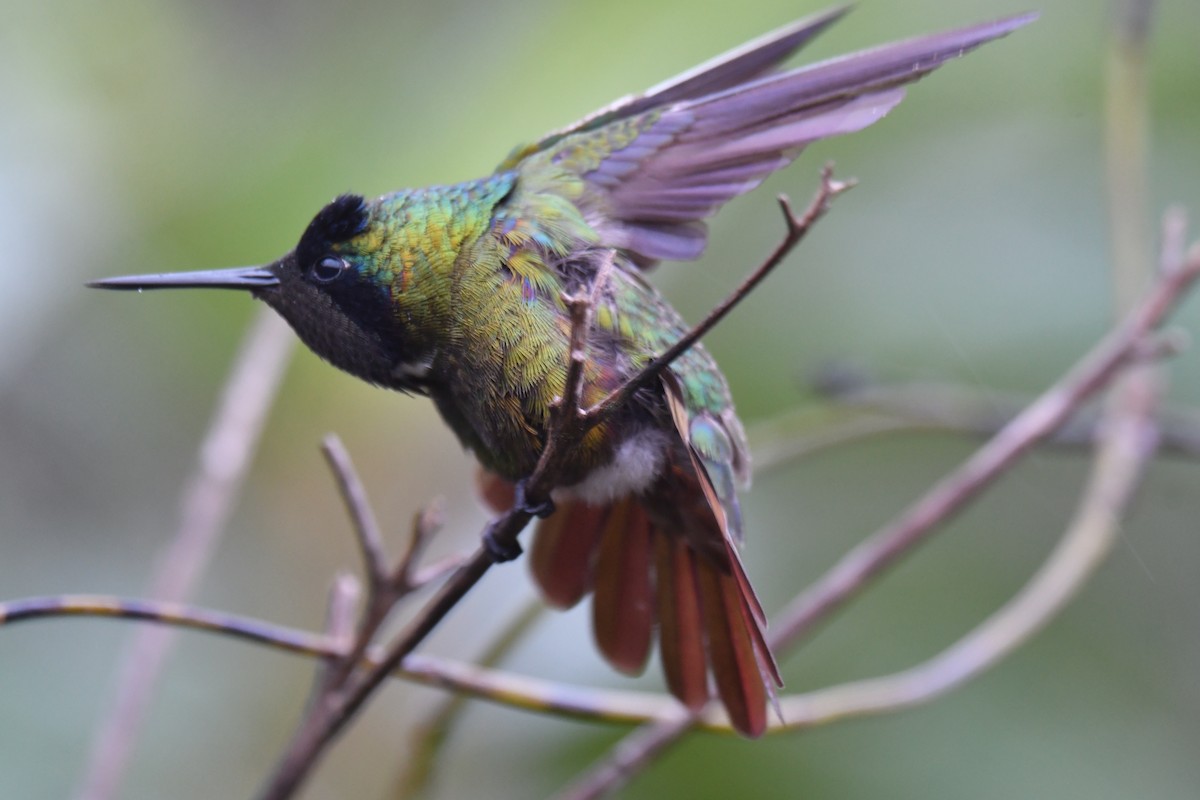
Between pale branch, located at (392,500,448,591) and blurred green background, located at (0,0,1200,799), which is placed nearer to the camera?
pale branch, located at (392,500,448,591)

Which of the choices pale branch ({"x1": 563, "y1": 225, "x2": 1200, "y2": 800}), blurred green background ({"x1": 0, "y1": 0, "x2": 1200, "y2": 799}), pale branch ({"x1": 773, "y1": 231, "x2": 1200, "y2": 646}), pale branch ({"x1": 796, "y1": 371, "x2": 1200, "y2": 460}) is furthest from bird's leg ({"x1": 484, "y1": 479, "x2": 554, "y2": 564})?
pale branch ({"x1": 796, "y1": 371, "x2": 1200, "y2": 460})

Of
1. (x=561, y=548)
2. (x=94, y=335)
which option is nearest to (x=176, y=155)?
(x=94, y=335)

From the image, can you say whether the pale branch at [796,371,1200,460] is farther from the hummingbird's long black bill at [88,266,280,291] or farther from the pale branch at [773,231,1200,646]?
the hummingbird's long black bill at [88,266,280,291]

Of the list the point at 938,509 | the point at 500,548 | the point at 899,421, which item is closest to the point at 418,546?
the point at 500,548

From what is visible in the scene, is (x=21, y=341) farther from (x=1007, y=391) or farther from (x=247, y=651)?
(x=1007, y=391)

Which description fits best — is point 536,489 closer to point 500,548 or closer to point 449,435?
point 500,548
